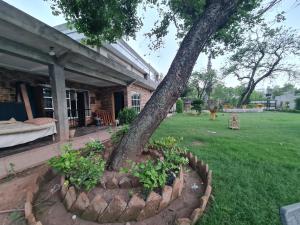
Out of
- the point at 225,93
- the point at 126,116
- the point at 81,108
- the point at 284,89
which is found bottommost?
the point at 126,116

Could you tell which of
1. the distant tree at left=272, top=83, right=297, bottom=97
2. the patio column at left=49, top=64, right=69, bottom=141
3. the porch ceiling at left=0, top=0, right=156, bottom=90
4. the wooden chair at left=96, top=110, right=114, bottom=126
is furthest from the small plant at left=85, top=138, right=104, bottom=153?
the distant tree at left=272, top=83, right=297, bottom=97

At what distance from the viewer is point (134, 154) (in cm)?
257

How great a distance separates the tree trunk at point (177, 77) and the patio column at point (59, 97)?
9.34 ft

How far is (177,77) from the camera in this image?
2381mm

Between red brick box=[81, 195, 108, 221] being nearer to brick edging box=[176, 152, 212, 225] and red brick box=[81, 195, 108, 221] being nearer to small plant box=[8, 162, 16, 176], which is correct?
brick edging box=[176, 152, 212, 225]

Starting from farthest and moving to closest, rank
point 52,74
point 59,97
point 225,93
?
1. point 225,93
2. point 59,97
3. point 52,74

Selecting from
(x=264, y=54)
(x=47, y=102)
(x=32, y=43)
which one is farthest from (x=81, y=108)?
(x=264, y=54)

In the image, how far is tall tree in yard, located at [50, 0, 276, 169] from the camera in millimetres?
2381

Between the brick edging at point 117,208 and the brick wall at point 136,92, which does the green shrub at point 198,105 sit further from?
the brick edging at point 117,208

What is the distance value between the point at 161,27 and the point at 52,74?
146 inches

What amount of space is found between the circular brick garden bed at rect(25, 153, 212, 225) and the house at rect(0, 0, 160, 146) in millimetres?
2568

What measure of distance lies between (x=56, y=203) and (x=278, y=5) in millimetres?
5655

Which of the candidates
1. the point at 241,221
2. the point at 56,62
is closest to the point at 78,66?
the point at 56,62

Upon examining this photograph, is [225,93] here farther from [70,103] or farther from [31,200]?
[31,200]
